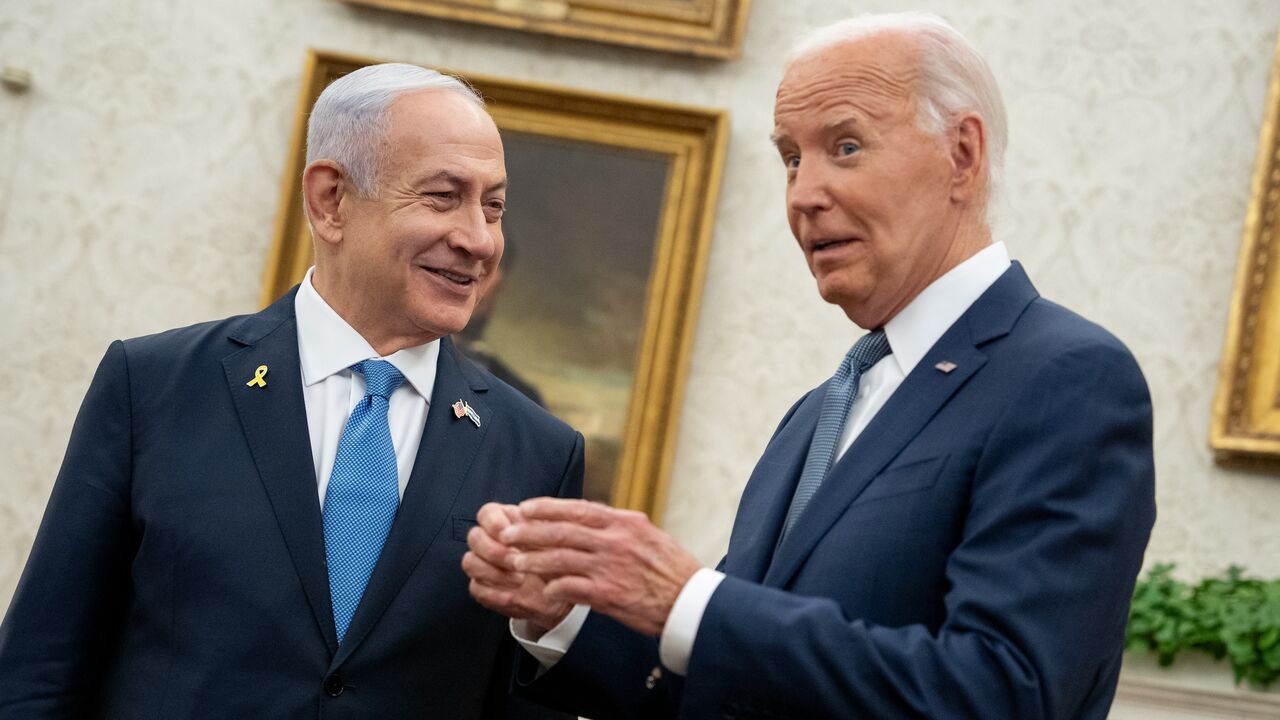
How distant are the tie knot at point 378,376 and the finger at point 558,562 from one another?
0.78 m

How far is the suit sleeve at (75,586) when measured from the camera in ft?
7.73

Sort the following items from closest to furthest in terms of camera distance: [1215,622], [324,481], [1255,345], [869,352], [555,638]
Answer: [555,638] < [869,352] < [324,481] < [1215,622] < [1255,345]

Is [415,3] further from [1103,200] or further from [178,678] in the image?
Answer: [178,678]

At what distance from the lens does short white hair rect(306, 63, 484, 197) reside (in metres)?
2.70

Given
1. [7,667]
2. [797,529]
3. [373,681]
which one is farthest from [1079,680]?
[7,667]

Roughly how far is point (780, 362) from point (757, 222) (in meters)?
0.56

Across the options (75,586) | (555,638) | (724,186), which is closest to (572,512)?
(555,638)

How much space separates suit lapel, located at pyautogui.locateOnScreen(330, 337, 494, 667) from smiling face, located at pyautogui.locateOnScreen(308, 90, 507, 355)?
0.42 feet

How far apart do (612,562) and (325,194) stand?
1.28 metres

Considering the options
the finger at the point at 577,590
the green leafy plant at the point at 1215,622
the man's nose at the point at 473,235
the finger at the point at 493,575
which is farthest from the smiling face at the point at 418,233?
the green leafy plant at the point at 1215,622

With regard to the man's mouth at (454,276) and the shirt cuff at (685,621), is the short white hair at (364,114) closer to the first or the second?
the man's mouth at (454,276)

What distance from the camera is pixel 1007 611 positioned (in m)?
1.72

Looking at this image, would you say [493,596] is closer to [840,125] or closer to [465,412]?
[465,412]

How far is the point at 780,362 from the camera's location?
17.1ft
